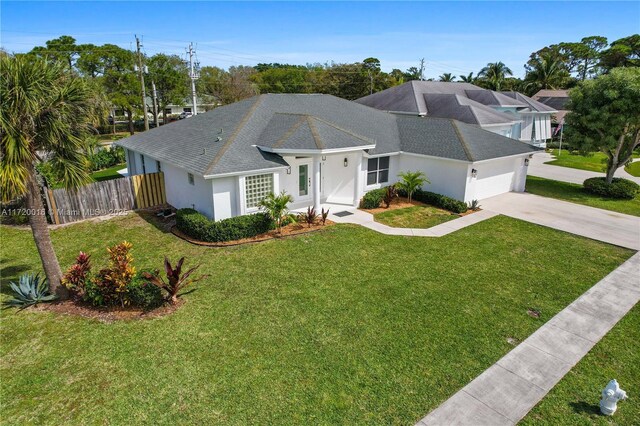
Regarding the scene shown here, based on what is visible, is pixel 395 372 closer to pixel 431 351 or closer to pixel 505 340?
pixel 431 351

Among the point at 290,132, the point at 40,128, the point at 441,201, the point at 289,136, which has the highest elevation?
the point at 40,128

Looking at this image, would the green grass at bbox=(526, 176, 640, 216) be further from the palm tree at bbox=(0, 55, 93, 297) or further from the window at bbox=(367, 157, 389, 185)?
the palm tree at bbox=(0, 55, 93, 297)

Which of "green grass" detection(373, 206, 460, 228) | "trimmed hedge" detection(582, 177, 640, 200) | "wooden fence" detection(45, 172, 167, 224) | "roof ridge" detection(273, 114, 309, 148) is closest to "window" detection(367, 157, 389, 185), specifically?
"green grass" detection(373, 206, 460, 228)

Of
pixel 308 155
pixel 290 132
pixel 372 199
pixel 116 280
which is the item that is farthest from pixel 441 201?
pixel 116 280

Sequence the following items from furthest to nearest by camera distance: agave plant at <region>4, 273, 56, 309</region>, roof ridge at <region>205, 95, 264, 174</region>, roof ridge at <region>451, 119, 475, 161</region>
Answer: roof ridge at <region>451, 119, 475, 161</region> < roof ridge at <region>205, 95, 264, 174</region> < agave plant at <region>4, 273, 56, 309</region>

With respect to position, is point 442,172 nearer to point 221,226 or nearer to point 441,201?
point 441,201
